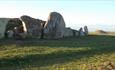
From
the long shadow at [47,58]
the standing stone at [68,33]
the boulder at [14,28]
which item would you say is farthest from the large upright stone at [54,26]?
the long shadow at [47,58]

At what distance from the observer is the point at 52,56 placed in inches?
1465

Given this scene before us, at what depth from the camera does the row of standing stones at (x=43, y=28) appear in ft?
166

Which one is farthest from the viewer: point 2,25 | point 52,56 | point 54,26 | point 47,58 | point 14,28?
point 14,28

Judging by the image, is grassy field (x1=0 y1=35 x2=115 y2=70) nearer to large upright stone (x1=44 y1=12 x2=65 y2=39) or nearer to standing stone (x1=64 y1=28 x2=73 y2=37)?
large upright stone (x1=44 y1=12 x2=65 y2=39)

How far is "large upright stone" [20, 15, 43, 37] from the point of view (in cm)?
5043

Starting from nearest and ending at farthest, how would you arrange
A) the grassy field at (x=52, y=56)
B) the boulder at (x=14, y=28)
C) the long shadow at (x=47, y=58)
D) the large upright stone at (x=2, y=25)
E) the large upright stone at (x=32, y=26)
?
the grassy field at (x=52, y=56) → the long shadow at (x=47, y=58) → the boulder at (x=14, y=28) → the large upright stone at (x=2, y=25) → the large upright stone at (x=32, y=26)

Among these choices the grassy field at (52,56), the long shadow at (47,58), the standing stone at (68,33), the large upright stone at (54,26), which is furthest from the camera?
the standing stone at (68,33)

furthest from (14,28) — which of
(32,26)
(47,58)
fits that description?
(47,58)

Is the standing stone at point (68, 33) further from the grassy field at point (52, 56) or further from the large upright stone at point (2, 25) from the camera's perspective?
the large upright stone at point (2, 25)

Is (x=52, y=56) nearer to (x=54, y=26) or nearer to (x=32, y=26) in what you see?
(x=32, y=26)

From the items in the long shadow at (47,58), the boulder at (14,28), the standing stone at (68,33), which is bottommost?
the long shadow at (47,58)

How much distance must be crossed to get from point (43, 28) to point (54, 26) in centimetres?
207

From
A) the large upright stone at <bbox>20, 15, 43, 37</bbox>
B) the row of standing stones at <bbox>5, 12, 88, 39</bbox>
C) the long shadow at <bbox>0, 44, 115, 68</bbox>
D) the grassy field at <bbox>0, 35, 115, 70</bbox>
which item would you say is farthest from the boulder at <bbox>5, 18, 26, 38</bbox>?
the long shadow at <bbox>0, 44, 115, 68</bbox>

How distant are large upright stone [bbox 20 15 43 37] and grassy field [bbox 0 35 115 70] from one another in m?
4.55
